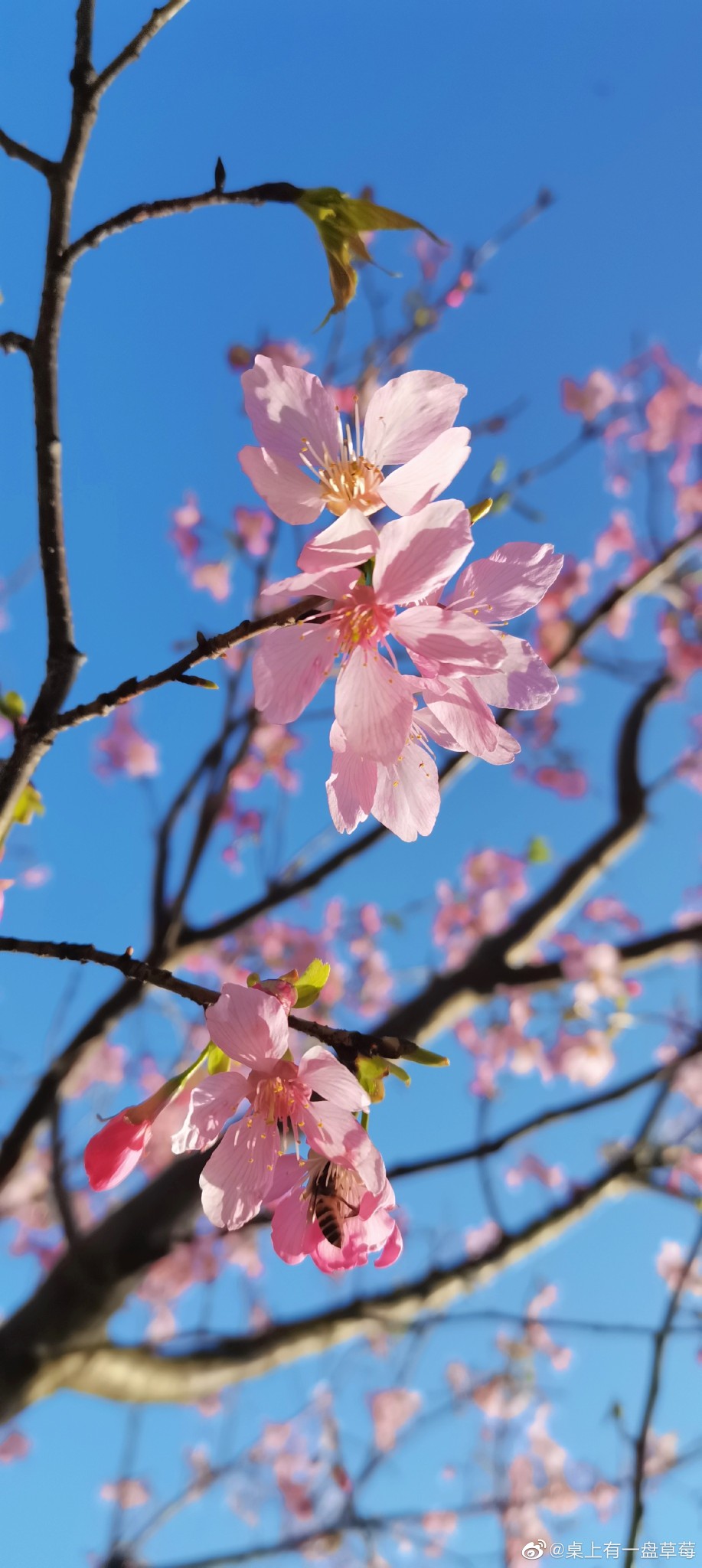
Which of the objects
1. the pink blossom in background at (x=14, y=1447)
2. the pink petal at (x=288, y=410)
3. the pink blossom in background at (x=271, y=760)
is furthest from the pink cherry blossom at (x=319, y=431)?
the pink blossom in background at (x=14, y=1447)

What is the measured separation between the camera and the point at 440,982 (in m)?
3.28

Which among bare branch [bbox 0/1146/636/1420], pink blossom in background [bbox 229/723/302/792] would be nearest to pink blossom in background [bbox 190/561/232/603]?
pink blossom in background [bbox 229/723/302/792]

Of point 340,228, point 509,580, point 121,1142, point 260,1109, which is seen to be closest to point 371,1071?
point 260,1109

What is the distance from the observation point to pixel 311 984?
0.89m

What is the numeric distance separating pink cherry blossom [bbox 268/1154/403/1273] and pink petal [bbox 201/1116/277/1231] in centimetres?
1

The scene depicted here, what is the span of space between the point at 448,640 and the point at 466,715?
0.36 ft

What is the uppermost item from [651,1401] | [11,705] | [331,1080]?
[11,705]

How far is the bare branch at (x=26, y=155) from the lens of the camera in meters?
0.92

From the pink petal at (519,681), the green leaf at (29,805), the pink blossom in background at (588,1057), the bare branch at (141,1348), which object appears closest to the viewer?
the pink petal at (519,681)

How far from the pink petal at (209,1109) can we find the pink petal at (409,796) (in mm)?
318

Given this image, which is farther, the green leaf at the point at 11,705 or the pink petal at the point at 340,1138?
the green leaf at the point at 11,705

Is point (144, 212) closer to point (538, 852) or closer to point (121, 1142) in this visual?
point (121, 1142)

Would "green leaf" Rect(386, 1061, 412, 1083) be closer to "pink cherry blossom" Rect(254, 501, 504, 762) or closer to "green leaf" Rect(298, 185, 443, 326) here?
"pink cherry blossom" Rect(254, 501, 504, 762)

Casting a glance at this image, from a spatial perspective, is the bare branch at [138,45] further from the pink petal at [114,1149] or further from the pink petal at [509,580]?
the pink petal at [114,1149]
